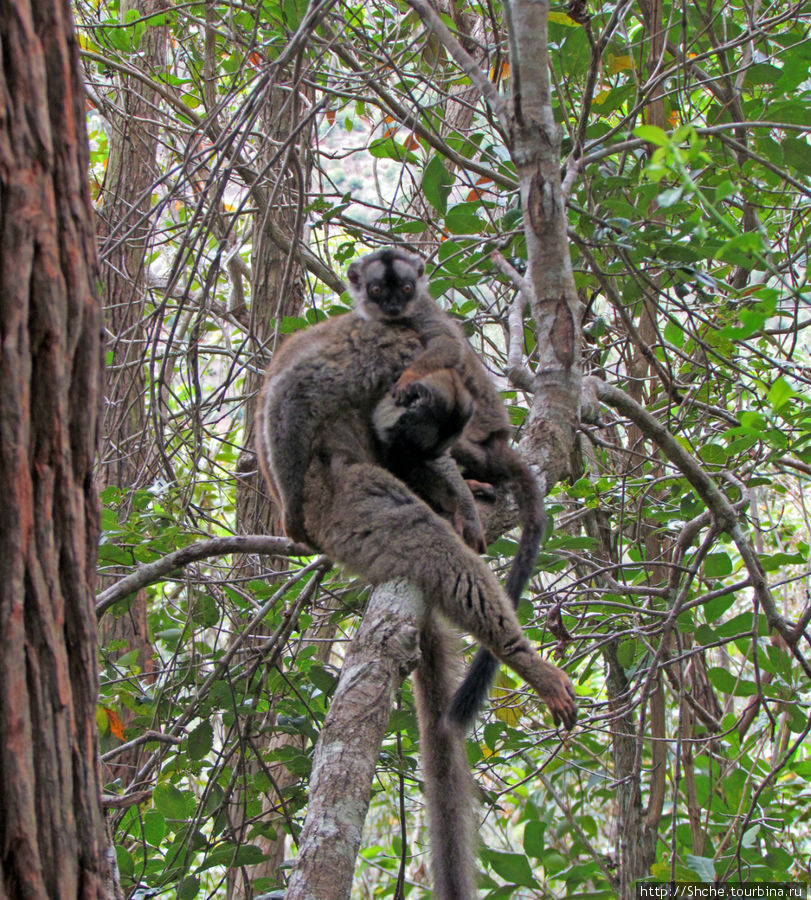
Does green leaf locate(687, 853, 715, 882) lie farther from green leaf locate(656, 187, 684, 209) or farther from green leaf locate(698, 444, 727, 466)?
green leaf locate(656, 187, 684, 209)

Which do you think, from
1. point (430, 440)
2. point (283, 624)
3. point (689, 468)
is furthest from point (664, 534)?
point (283, 624)

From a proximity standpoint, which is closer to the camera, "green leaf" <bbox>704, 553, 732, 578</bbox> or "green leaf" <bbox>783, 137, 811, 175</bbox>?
"green leaf" <bbox>704, 553, 732, 578</bbox>

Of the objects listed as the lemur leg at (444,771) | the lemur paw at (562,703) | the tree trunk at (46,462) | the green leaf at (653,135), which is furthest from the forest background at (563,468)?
the tree trunk at (46,462)

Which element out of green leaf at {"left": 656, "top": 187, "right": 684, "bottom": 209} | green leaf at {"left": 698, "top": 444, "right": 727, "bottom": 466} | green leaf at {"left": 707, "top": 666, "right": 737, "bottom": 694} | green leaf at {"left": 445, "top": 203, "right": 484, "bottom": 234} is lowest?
green leaf at {"left": 707, "top": 666, "right": 737, "bottom": 694}

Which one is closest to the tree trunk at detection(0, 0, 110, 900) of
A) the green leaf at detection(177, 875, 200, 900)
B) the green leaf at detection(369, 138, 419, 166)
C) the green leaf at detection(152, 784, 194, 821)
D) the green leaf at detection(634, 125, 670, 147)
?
the green leaf at detection(634, 125, 670, 147)

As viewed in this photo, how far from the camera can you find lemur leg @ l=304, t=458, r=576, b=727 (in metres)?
3.55

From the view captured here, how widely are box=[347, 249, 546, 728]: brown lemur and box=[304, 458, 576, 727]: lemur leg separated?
0.52ft

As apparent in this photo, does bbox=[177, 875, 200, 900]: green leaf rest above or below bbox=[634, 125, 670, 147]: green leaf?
below

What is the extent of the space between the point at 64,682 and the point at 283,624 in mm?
2517

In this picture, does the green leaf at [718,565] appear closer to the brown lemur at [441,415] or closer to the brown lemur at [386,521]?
the brown lemur at [441,415]

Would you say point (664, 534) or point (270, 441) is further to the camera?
point (664, 534)

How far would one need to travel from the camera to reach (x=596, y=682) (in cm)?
1202

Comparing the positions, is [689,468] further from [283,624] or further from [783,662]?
[283,624]

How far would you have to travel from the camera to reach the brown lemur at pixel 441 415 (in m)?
3.94
